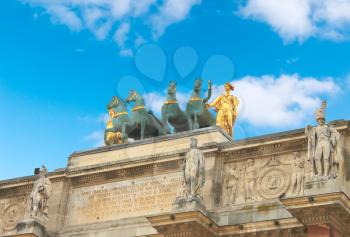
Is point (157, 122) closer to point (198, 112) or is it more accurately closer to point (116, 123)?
point (116, 123)

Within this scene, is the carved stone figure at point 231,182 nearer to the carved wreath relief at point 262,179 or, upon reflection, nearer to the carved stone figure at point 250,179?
the carved wreath relief at point 262,179

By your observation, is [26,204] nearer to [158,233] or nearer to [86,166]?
[86,166]

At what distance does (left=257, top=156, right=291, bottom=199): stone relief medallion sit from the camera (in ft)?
66.7

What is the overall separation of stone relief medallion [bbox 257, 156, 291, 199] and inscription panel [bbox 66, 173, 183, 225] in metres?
2.58

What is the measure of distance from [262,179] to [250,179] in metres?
0.37

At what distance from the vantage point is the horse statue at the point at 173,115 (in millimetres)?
24484

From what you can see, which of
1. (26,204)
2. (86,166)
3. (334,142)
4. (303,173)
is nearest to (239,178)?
(303,173)

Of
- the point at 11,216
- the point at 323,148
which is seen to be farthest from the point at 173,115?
the point at 323,148

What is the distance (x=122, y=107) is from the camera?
26344 mm

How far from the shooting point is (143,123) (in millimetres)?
24953

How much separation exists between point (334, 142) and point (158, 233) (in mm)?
5655

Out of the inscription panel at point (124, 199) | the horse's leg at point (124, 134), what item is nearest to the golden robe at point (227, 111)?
the inscription panel at point (124, 199)

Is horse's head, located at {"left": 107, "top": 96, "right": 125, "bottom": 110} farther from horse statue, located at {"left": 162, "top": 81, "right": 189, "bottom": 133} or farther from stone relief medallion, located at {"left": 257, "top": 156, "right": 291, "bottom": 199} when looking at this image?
stone relief medallion, located at {"left": 257, "top": 156, "right": 291, "bottom": 199}

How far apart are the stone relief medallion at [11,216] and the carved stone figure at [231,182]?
25.1 ft
